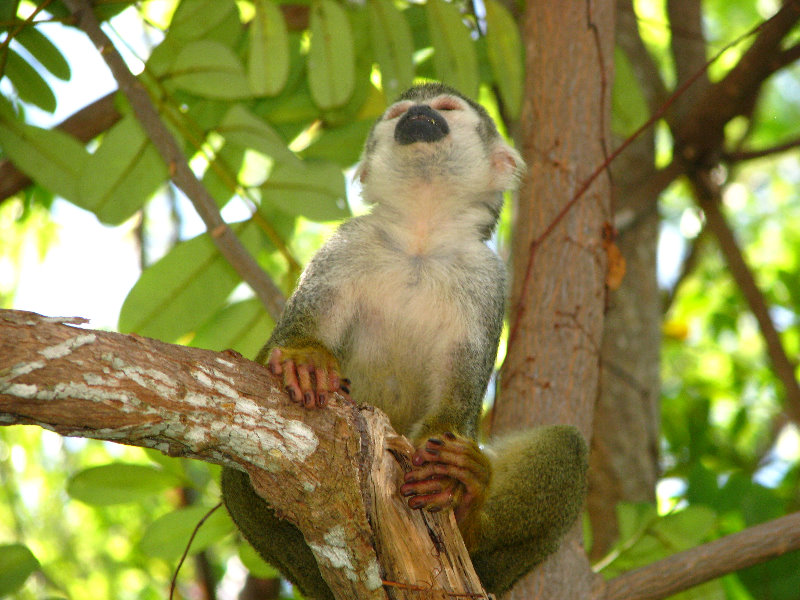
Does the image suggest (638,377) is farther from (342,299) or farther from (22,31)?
(22,31)

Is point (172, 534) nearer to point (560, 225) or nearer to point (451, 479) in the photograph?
point (451, 479)

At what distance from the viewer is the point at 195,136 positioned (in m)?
3.45

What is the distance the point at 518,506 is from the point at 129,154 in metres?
2.04

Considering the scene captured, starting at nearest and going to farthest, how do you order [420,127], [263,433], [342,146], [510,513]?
1. [263,433]
2. [510,513]
3. [420,127]
4. [342,146]

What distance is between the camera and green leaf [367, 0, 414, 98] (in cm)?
349

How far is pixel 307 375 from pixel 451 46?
195 cm

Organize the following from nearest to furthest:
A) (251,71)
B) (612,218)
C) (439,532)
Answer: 1. (439,532)
2. (251,71)
3. (612,218)

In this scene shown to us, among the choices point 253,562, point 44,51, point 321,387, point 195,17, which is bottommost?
point 253,562

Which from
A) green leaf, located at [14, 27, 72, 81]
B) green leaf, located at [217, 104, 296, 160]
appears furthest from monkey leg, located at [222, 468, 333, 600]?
green leaf, located at [14, 27, 72, 81]

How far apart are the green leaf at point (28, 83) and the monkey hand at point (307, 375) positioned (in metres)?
1.83

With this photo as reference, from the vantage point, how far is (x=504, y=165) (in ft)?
11.0

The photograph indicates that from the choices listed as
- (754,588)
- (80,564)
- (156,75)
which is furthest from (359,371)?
(80,564)

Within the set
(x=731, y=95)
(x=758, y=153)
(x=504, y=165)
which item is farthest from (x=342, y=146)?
(x=758, y=153)

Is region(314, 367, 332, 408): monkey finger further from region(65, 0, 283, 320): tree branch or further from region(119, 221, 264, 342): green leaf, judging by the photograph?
region(119, 221, 264, 342): green leaf
